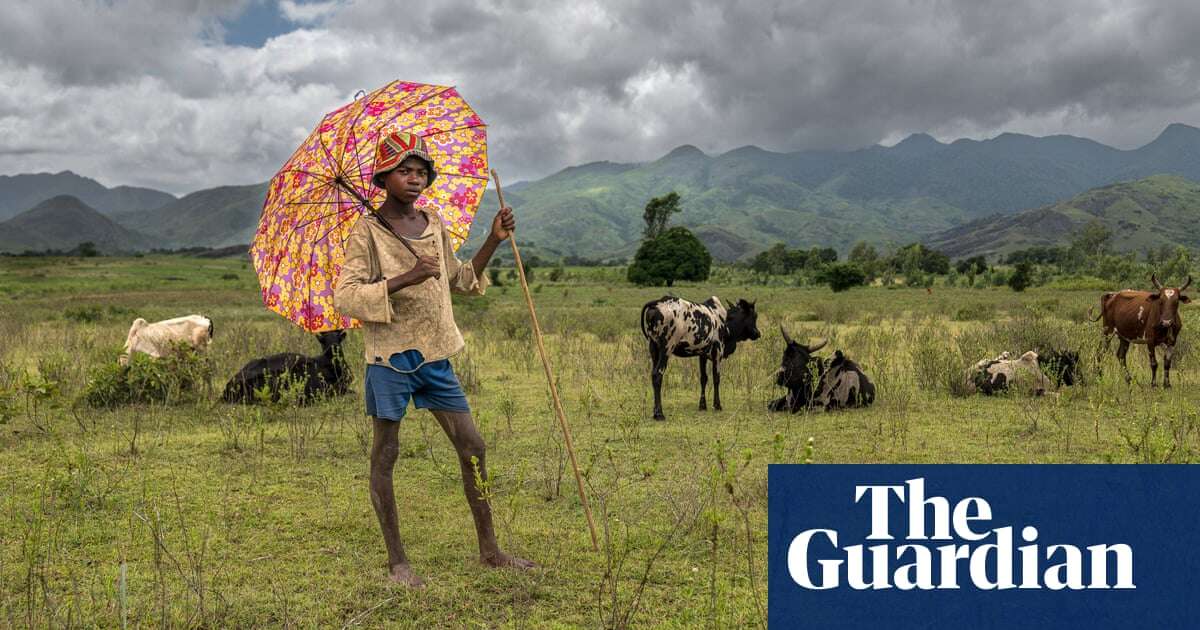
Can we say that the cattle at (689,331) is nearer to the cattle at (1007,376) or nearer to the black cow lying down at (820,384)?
the black cow lying down at (820,384)

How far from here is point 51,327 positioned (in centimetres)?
2039

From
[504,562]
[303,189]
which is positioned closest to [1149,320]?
[504,562]

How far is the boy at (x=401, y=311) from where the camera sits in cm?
417

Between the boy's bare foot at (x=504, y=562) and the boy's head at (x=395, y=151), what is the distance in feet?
7.65

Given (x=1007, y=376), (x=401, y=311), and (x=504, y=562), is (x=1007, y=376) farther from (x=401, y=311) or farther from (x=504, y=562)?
(x=401, y=311)

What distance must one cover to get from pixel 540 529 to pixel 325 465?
2.67 meters

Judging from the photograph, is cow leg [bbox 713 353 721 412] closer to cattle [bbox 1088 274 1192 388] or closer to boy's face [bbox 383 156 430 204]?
cattle [bbox 1088 274 1192 388]

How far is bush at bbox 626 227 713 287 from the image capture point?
220 ft

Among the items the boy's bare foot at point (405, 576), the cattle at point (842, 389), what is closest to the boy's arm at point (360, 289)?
the boy's bare foot at point (405, 576)

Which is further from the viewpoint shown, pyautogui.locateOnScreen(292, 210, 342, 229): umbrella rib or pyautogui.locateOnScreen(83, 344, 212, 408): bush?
pyautogui.locateOnScreen(83, 344, 212, 408): bush

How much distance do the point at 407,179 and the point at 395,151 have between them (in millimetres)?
161

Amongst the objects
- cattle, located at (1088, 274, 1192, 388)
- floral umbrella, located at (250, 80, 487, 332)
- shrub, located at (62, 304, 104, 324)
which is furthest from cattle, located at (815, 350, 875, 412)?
shrub, located at (62, 304, 104, 324)

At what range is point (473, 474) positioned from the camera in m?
4.58

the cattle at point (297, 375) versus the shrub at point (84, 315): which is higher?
the shrub at point (84, 315)
